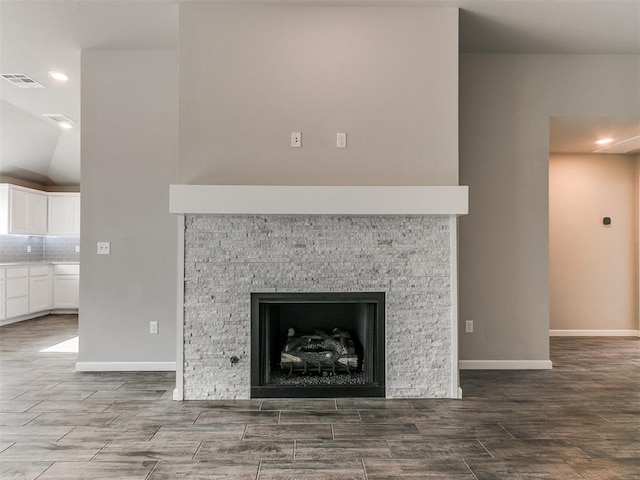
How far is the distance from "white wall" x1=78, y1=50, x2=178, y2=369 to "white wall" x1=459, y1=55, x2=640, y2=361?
105 inches

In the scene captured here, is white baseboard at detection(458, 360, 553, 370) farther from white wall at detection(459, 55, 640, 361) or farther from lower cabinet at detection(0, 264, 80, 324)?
lower cabinet at detection(0, 264, 80, 324)

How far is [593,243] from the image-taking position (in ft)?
17.9

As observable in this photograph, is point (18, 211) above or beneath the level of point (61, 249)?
above

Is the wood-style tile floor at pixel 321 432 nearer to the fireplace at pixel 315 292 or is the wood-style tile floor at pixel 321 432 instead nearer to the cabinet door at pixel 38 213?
the fireplace at pixel 315 292

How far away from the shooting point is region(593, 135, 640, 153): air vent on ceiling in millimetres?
4834

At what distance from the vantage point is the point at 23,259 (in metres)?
7.23

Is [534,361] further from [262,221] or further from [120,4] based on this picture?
[120,4]

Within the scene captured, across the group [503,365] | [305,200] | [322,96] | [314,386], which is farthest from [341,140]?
[503,365]

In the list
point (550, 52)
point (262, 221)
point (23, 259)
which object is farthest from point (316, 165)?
point (23, 259)

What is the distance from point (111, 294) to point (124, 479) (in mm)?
2159

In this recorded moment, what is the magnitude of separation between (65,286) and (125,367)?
4303 millimetres

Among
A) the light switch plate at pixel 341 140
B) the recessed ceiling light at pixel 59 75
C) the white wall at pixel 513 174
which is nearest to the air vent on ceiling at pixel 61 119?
the recessed ceiling light at pixel 59 75

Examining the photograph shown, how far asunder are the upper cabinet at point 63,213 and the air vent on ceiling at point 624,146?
7.85 meters

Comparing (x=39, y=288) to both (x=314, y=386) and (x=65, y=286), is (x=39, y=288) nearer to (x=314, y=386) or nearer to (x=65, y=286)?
(x=65, y=286)
